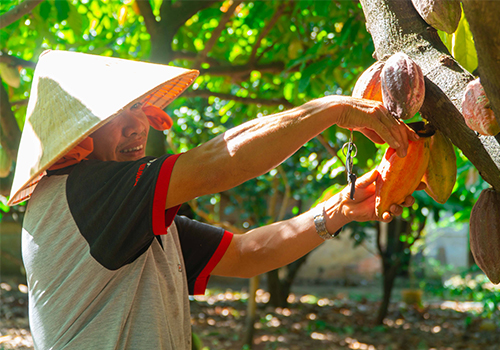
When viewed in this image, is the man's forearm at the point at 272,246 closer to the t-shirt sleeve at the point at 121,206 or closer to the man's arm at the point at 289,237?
the man's arm at the point at 289,237

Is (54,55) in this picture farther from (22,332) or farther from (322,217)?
(22,332)

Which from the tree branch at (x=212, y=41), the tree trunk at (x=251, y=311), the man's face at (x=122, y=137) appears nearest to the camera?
the man's face at (x=122, y=137)

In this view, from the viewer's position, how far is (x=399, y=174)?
3.50 feet

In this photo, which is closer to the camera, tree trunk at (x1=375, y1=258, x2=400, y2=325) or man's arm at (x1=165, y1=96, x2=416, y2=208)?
man's arm at (x1=165, y1=96, x2=416, y2=208)

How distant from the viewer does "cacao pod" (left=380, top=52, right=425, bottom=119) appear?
0.80m

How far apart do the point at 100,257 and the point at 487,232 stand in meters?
0.90

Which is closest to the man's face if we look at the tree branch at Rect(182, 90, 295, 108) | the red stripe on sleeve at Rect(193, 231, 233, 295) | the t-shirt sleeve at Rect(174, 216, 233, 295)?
the t-shirt sleeve at Rect(174, 216, 233, 295)

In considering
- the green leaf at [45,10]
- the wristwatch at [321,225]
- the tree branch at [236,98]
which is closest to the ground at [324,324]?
the tree branch at [236,98]

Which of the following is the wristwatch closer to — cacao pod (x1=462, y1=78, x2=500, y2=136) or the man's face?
the man's face

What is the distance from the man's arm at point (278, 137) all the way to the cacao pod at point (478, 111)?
0.83 ft

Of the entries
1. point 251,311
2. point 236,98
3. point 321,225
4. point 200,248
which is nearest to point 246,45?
point 236,98

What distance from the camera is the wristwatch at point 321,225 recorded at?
146 centimetres

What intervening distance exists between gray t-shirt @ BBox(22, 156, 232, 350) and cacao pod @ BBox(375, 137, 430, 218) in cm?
53

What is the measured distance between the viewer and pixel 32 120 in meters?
1.33
